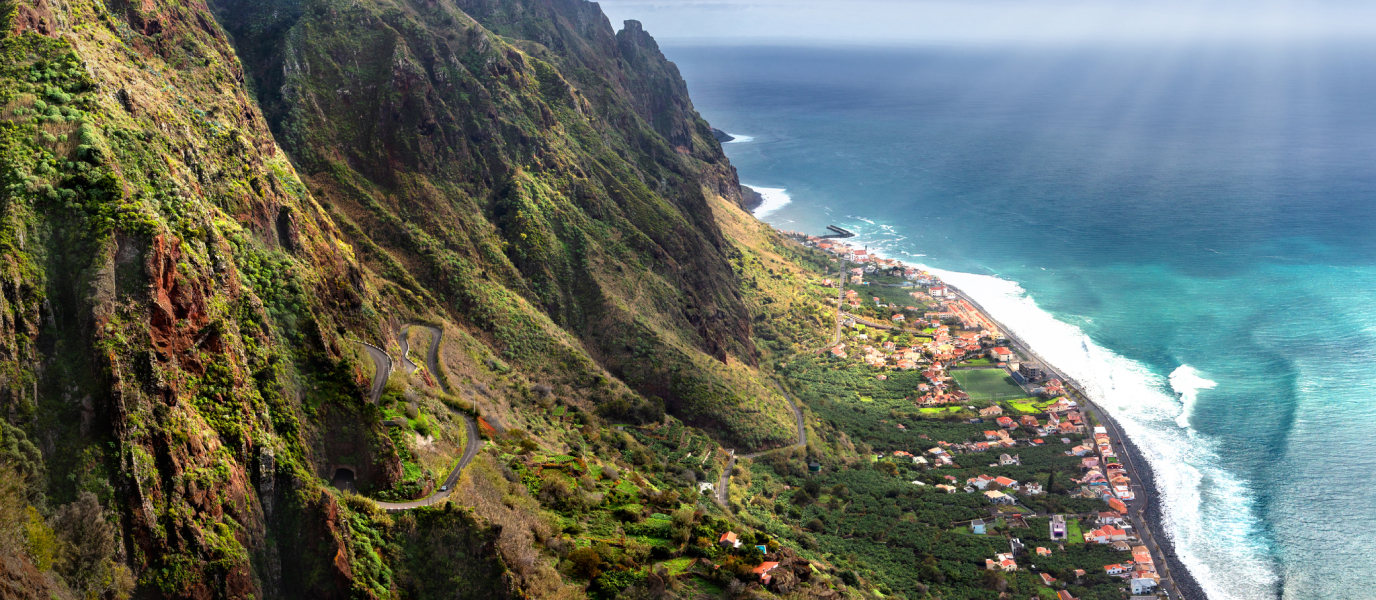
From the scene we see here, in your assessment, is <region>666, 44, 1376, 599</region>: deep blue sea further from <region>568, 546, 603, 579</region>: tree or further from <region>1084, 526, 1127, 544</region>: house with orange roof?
<region>568, 546, 603, 579</region>: tree

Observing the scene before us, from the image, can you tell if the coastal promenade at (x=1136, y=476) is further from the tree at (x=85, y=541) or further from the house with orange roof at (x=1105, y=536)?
the tree at (x=85, y=541)

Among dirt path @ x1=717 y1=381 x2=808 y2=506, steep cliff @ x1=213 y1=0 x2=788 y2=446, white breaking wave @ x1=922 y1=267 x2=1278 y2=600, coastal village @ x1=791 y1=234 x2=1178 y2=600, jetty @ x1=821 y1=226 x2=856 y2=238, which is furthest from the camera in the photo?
jetty @ x1=821 y1=226 x2=856 y2=238

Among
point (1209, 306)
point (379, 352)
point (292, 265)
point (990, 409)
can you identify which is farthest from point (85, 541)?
point (1209, 306)

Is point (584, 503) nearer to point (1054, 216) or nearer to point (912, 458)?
point (912, 458)

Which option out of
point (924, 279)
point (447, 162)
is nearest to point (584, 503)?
point (447, 162)

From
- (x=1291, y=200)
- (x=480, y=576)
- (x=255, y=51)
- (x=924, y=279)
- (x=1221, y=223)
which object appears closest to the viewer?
(x=480, y=576)

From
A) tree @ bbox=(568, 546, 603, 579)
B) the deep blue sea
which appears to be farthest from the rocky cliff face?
the deep blue sea
